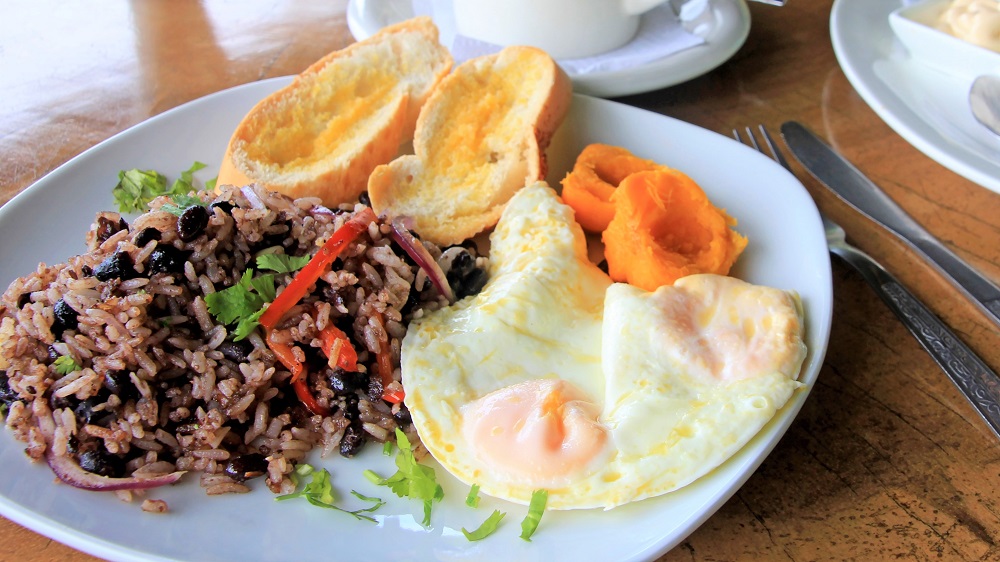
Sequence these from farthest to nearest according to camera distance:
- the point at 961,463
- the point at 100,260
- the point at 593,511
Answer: the point at 100,260, the point at 961,463, the point at 593,511

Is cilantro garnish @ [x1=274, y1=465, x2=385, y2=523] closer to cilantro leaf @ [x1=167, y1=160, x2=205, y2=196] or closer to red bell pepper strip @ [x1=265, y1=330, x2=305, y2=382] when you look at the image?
red bell pepper strip @ [x1=265, y1=330, x2=305, y2=382]

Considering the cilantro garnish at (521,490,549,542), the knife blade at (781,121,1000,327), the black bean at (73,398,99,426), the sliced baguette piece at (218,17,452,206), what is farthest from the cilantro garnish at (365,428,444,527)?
the knife blade at (781,121,1000,327)

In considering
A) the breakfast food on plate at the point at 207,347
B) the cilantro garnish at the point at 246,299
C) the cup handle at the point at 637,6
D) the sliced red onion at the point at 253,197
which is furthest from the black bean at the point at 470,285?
the cup handle at the point at 637,6

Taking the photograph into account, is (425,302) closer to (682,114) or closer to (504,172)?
(504,172)

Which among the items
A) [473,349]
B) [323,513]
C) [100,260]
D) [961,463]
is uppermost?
[100,260]

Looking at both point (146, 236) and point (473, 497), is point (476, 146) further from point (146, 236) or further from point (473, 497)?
point (473, 497)

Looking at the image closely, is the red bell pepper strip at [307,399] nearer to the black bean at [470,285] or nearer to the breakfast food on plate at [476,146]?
the black bean at [470,285]

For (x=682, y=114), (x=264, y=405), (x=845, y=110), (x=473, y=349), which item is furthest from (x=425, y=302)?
(x=845, y=110)
